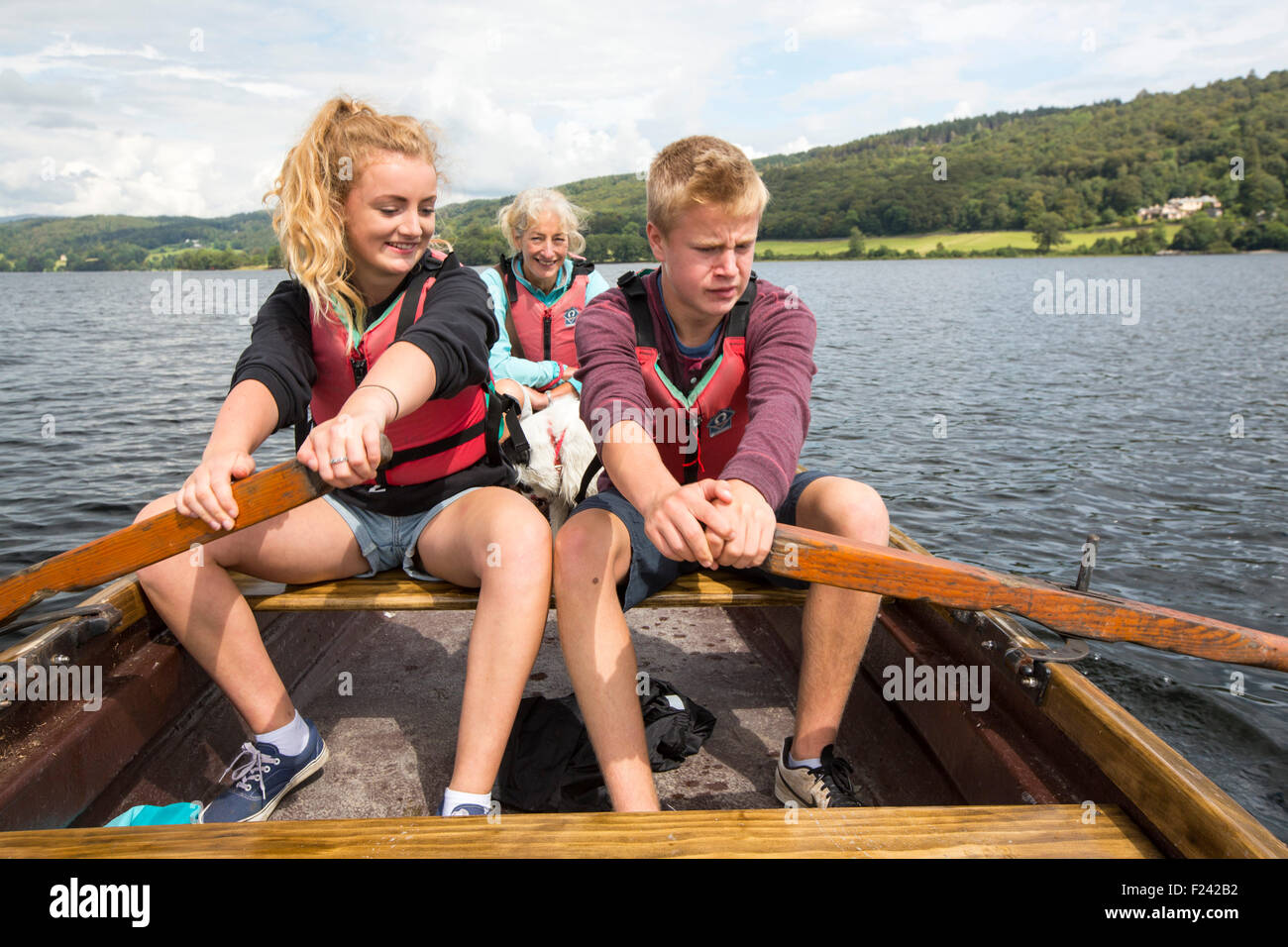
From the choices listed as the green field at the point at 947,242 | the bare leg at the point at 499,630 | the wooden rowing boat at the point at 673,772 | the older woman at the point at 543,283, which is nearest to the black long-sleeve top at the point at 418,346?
the wooden rowing boat at the point at 673,772

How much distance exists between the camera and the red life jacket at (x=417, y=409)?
116 inches

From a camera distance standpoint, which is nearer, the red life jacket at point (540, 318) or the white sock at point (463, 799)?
the white sock at point (463, 799)

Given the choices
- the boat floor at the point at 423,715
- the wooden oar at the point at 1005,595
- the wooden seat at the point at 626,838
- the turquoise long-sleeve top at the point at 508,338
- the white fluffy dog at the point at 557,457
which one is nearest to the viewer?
the wooden seat at the point at 626,838

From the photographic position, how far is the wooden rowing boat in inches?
71.8

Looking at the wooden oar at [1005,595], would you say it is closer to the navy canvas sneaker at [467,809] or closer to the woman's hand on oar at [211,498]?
the navy canvas sneaker at [467,809]

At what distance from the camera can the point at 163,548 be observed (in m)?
2.34

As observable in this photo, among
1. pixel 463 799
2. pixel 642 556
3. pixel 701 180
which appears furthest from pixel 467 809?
pixel 701 180

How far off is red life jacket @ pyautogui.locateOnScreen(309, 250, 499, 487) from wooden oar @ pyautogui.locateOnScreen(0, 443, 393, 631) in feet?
2.05

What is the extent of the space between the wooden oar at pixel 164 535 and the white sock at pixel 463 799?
882mm

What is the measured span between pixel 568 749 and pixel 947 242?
A: 308 ft

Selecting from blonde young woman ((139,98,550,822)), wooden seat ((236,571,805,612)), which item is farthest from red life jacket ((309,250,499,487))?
wooden seat ((236,571,805,612))

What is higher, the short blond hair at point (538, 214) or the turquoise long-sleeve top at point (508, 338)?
the short blond hair at point (538, 214)

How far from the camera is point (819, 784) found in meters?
2.64
